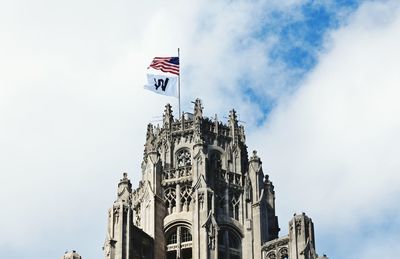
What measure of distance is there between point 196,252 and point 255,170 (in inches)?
542

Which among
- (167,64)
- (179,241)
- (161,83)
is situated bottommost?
(179,241)

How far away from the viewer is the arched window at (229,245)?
359 feet

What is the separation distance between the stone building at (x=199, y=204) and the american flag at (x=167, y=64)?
4.13 m

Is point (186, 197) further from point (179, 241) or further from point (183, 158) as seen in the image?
point (183, 158)

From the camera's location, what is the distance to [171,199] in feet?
Answer: 371

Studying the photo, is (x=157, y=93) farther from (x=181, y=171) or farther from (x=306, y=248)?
(x=306, y=248)

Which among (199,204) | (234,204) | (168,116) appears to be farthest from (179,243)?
(168,116)

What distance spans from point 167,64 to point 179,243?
68.1 ft

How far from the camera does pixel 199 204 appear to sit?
109312mm

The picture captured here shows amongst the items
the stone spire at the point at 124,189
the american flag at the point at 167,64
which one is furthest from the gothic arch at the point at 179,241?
the american flag at the point at 167,64

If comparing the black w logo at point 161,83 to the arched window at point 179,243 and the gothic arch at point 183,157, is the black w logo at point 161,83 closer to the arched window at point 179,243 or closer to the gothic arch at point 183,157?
the gothic arch at point 183,157

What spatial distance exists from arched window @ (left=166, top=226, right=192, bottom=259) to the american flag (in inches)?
724

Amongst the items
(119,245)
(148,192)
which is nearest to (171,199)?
(148,192)

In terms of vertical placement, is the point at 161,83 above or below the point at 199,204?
above
